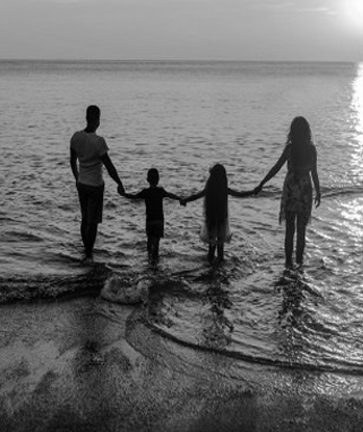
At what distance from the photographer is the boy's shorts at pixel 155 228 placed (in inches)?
324

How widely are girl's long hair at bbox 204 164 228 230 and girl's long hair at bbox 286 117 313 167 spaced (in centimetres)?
96

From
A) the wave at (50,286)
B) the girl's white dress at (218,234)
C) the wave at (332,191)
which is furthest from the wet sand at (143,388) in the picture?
the wave at (332,191)

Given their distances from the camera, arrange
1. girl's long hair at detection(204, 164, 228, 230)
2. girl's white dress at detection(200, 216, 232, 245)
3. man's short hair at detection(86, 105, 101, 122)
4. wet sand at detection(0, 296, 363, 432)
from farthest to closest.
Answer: girl's white dress at detection(200, 216, 232, 245) → girl's long hair at detection(204, 164, 228, 230) → man's short hair at detection(86, 105, 101, 122) → wet sand at detection(0, 296, 363, 432)

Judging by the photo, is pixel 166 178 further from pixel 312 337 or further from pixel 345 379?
pixel 345 379

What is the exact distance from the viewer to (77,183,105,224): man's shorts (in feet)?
26.2

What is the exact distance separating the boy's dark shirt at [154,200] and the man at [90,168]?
36 centimetres

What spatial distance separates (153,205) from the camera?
8.20 m

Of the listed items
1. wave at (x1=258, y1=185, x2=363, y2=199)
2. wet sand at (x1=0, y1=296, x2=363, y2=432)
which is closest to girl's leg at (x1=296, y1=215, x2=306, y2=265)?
wet sand at (x1=0, y1=296, x2=363, y2=432)

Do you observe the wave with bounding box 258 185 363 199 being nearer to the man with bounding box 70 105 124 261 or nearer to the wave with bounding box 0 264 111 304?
the man with bounding box 70 105 124 261

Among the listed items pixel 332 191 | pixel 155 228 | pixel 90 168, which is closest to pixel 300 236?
pixel 155 228

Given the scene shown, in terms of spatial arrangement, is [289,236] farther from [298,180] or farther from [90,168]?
[90,168]

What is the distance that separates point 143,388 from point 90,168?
3.73 metres

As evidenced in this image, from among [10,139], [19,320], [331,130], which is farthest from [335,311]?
[331,130]

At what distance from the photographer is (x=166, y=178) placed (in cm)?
1511
